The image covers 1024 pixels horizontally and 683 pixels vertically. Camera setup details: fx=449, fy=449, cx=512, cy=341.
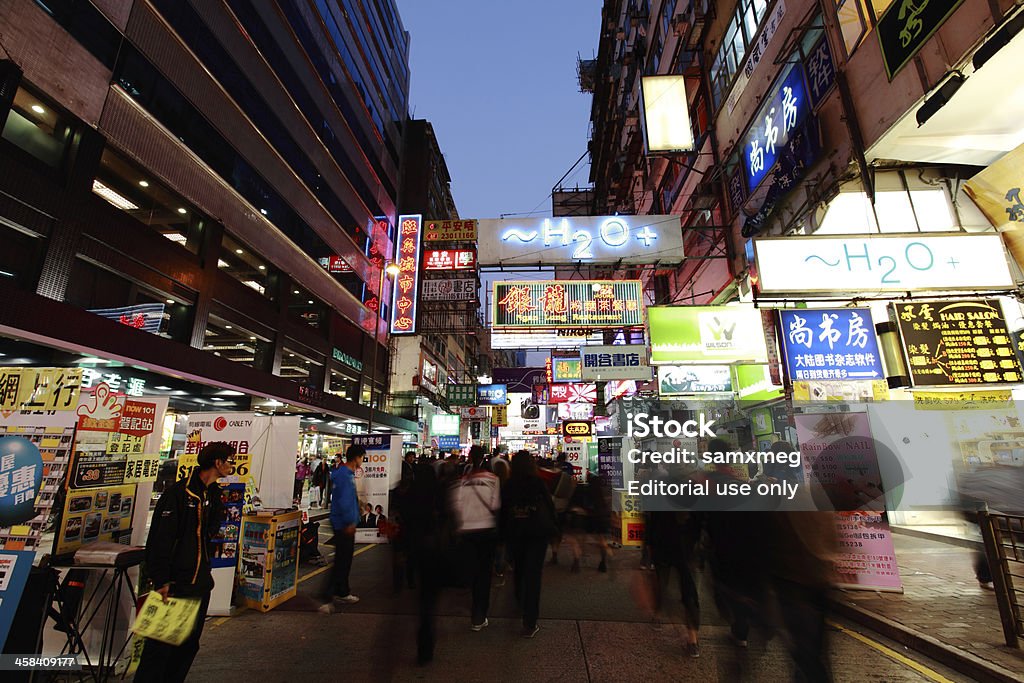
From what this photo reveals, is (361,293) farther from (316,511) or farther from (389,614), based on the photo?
(389,614)

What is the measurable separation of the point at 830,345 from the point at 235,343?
22.4 metres

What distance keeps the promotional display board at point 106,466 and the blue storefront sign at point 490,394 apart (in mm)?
29001

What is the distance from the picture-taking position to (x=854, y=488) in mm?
7016

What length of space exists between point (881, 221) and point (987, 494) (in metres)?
4.95

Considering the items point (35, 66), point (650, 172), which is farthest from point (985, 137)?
point (35, 66)

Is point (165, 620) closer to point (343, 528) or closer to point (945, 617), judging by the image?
point (343, 528)

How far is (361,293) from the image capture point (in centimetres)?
3269

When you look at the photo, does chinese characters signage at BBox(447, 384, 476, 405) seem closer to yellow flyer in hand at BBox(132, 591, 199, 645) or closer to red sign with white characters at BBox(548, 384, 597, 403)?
red sign with white characters at BBox(548, 384, 597, 403)

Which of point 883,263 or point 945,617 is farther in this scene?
point 883,263

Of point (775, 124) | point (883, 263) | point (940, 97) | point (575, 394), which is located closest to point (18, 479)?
point (883, 263)

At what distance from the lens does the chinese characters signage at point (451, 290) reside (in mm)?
23375

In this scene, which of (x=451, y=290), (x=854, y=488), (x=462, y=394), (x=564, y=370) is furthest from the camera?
(x=462, y=394)

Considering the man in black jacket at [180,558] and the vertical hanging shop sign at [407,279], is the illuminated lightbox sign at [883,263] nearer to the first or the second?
the man in black jacket at [180,558]

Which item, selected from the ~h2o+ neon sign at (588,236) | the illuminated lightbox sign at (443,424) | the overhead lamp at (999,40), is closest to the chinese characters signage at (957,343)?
the overhead lamp at (999,40)
